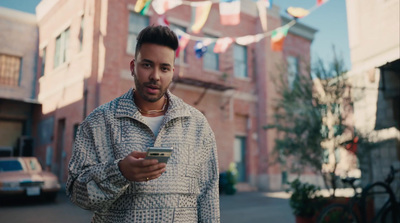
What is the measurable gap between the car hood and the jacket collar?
30.0 ft

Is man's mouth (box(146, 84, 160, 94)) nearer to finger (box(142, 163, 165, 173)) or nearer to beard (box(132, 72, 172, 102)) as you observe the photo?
beard (box(132, 72, 172, 102))

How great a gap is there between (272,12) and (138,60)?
711 inches

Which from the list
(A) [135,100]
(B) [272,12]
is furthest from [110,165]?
(B) [272,12]

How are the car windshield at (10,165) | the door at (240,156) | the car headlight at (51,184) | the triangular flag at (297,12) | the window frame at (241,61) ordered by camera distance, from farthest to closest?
the window frame at (241,61) → the door at (240,156) → the car windshield at (10,165) → the car headlight at (51,184) → the triangular flag at (297,12)

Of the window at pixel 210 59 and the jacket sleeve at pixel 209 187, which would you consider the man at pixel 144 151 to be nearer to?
the jacket sleeve at pixel 209 187

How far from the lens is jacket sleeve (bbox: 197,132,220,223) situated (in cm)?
162

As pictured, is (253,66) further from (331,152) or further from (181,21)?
(331,152)

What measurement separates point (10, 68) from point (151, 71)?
4.34m

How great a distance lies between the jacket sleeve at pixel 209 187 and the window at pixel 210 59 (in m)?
14.2

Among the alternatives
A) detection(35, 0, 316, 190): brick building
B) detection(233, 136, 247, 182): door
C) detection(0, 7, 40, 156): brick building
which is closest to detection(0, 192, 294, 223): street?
detection(35, 0, 316, 190): brick building

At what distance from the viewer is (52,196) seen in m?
10.0

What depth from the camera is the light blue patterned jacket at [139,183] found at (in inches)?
53.4

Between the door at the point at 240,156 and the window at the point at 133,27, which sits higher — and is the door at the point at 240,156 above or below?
below

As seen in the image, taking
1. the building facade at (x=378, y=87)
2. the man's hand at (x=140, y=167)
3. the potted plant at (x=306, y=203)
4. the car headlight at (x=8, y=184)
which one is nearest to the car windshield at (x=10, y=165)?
the car headlight at (x=8, y=184)
